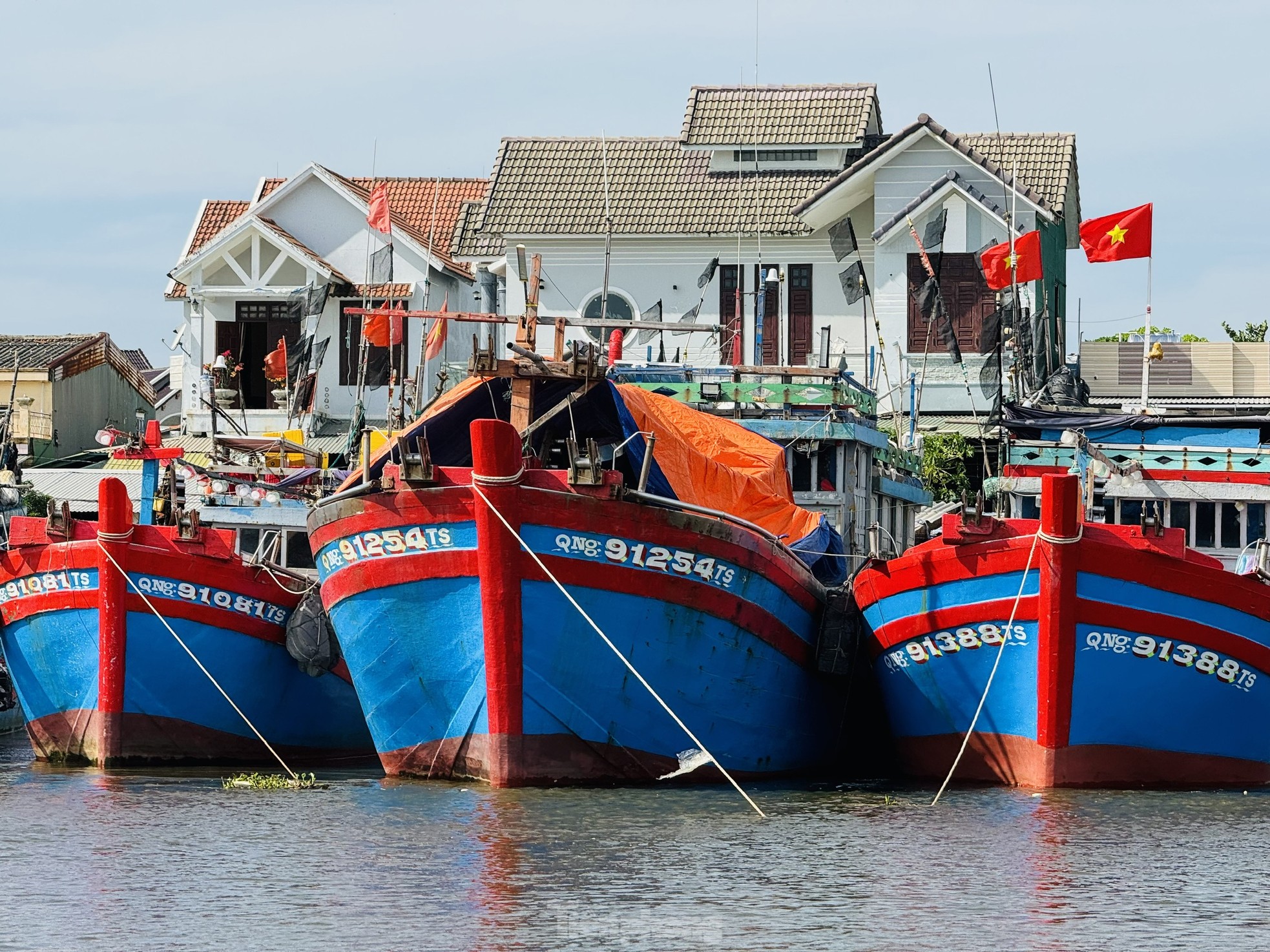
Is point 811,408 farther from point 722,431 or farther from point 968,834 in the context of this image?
point 968,834

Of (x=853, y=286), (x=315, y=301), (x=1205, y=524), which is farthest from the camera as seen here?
(x=315, y=301)

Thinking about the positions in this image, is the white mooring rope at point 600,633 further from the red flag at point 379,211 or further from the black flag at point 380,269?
the black flag at point 380,269

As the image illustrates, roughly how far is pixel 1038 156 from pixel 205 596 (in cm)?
2181

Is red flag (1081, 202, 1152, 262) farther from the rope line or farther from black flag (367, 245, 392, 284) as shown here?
the rope line

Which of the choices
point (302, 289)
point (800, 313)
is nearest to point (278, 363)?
point (302, 289)

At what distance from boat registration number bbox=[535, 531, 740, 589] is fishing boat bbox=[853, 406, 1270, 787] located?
2.36 metres

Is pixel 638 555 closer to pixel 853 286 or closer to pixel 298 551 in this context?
pixel 298 551

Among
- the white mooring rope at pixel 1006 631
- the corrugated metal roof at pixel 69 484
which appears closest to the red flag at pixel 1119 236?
the white mooring rope at pixel 1006 631

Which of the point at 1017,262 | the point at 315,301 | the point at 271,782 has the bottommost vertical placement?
the point at 271,782

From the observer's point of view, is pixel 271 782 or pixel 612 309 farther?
pixel 612 309

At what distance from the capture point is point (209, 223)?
45.1 meters

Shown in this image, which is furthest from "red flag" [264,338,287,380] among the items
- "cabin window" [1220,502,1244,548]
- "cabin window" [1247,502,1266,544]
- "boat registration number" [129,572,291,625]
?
"cabin window" [1247,502,1266,544]

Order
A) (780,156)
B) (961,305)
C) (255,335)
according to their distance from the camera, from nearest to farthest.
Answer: (961,305) < (780,156) < (255,335)

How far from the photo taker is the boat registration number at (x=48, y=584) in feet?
70.5
